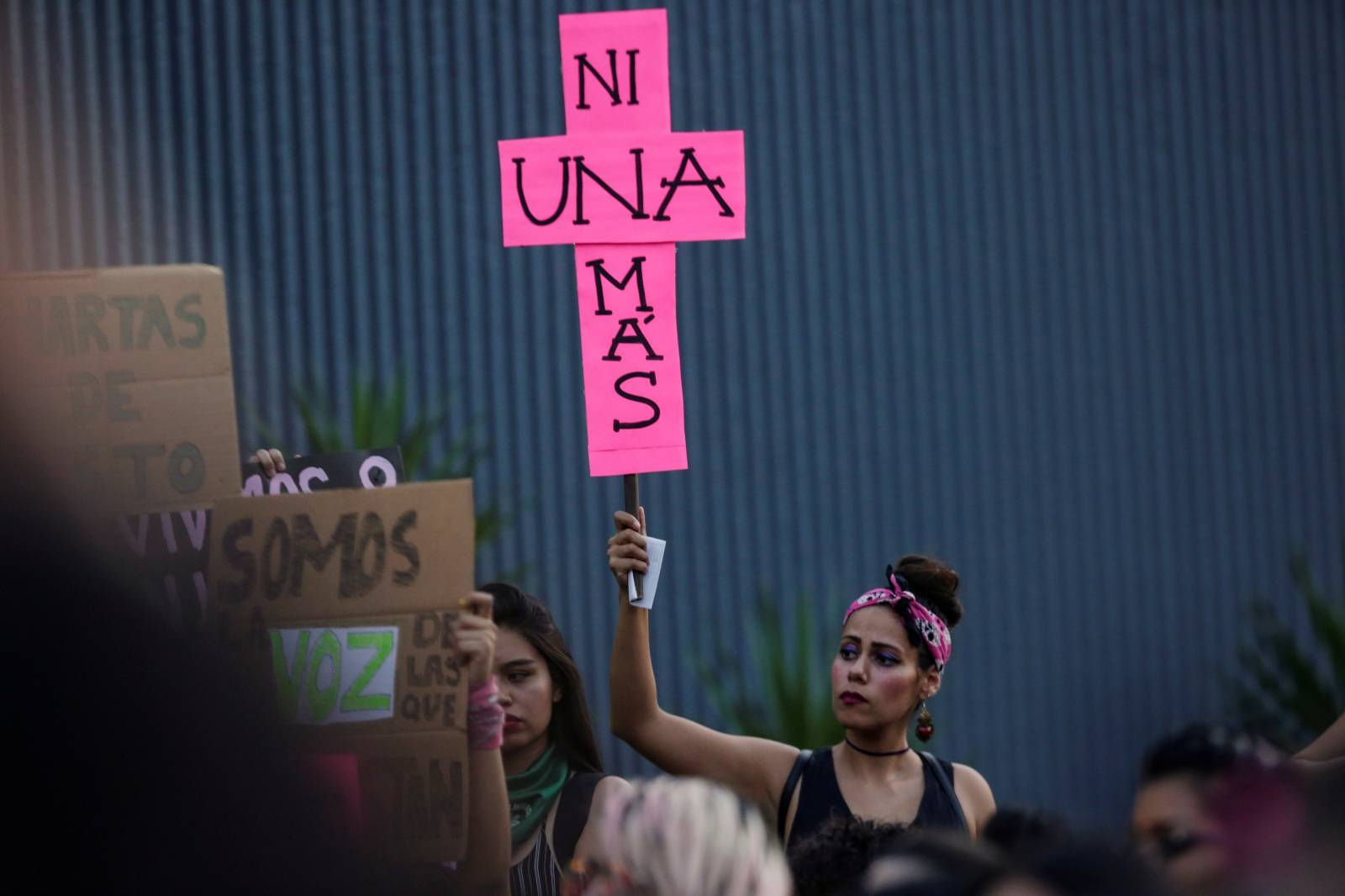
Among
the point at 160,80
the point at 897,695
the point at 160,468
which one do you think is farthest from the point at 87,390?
the point at 160,80

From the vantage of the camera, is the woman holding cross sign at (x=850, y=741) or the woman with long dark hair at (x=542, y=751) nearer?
the woman with long dark hair at (x=542, y=751)

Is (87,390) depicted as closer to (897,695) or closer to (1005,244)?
(897,695)

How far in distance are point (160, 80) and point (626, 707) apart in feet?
15.2

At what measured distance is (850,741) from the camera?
Result: 3305 millimetres

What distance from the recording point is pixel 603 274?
312cm

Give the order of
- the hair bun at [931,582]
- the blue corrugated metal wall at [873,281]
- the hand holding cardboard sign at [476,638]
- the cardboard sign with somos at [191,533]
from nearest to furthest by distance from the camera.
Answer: the cardboard sign with somos at [191,533], the hand holding cardboard sign at [476,638], the hair bun at [931,582], the blue corrugated metal wall at [873,281]

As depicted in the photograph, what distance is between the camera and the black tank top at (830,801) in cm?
312

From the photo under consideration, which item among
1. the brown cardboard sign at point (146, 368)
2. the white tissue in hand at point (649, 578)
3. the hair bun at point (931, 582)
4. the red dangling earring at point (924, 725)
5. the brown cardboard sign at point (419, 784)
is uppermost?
the brown cardboard sign at point (146, 368)

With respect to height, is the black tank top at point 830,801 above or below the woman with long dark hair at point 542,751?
below

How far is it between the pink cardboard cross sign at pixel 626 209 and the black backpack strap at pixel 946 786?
0.92 meters

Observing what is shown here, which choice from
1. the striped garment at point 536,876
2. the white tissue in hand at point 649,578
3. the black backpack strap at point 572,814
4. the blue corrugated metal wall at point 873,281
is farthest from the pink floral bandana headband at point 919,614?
the blue corrugated metal wall at point 873,281

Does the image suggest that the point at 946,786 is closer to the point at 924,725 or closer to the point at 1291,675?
the point at 924,725

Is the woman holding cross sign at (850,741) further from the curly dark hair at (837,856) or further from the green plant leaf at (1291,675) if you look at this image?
the green plant leaf at (1291,675)

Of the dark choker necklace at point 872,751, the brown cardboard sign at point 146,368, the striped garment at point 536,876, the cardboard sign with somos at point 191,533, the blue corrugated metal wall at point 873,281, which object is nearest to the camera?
the cardboard sign with somos at point 191,533
